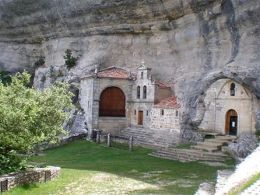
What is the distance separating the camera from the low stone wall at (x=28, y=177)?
1812 cm

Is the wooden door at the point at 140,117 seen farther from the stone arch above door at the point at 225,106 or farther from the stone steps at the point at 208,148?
the stone steps at the point at 208,148

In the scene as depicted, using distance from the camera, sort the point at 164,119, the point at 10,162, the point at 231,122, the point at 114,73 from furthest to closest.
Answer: the point at 114,73, the point at 164,119, the point at 231,122, the point at 10,162

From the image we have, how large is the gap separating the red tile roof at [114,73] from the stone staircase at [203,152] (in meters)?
12.0

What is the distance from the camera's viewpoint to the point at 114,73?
43844mm

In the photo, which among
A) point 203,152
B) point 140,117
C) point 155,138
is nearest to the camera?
point 203,152

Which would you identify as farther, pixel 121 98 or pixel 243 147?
pixel 121 98

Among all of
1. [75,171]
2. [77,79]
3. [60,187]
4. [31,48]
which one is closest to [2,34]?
[31,48]

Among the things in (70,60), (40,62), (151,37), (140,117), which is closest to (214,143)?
(140,117)

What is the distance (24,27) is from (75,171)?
Answer: 35.2m

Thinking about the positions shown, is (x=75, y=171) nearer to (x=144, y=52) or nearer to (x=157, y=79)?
(x=157, y=79)

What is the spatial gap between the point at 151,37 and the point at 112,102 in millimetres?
7831

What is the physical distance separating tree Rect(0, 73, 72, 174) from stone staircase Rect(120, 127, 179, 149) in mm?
15048

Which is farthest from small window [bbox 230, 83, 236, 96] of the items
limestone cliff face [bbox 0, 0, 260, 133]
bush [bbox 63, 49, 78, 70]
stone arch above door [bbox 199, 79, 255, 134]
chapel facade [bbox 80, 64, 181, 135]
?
bush [bbox 63, 49, 78, 70]

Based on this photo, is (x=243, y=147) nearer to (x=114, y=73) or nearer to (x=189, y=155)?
(x=189, y=155)
